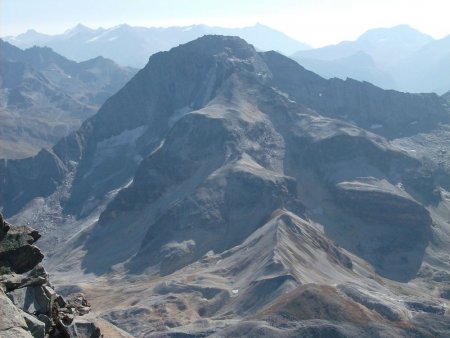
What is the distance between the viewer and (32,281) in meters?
39.0

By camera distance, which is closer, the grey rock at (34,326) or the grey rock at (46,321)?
the grey rock at (34,326)

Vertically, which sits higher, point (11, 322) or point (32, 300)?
point (11, 322)

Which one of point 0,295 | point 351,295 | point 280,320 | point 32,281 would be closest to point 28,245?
point 32,281

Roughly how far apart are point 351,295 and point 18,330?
5162 inches

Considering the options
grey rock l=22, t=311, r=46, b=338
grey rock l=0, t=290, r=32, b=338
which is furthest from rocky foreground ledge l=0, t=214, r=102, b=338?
grey rock l=0, t=290, r=32, b=338

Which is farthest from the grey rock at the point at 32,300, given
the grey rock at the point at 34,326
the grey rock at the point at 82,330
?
the grey rock at the point at 34,326

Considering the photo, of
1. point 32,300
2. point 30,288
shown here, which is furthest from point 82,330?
point 30,288

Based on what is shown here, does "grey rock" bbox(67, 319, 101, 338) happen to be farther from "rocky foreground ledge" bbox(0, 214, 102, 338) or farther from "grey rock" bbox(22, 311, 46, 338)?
"grey rock" bbox(22, 311, 46, 338)

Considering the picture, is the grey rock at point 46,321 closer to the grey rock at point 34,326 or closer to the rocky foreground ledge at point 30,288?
the rocky foreground ledge at point 30,288

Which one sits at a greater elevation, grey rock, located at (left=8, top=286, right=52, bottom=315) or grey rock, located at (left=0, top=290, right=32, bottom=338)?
grey rock, located at (left=0, top=290, right=32, bottom=338)

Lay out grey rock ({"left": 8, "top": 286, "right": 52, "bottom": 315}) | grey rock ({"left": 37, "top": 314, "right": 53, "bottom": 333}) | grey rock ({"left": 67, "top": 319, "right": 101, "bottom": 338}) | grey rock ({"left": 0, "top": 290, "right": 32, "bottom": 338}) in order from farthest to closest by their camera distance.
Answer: grey rock ({"left": 67, "top": 319, "right": 101, "bottom": 338}) → grey rock ({"left": 8, "top": 286, "right": 52, "bottom": 315}) → grey rock ({"left": 37, "top": 314, "right": 53, "bottom": 333}) → grey rock ({"left": 0, "top": 290, "right": 32, "bottom": 338})

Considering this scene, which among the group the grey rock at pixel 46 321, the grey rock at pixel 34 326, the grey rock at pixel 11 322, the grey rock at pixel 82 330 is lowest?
the grey rock at pixel 82 330

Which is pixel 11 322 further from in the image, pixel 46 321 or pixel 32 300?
pixel 32 300

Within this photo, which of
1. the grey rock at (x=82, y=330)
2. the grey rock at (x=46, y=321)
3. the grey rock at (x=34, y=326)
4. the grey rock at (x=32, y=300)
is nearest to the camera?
the grey rock at (x=34, y=326)
